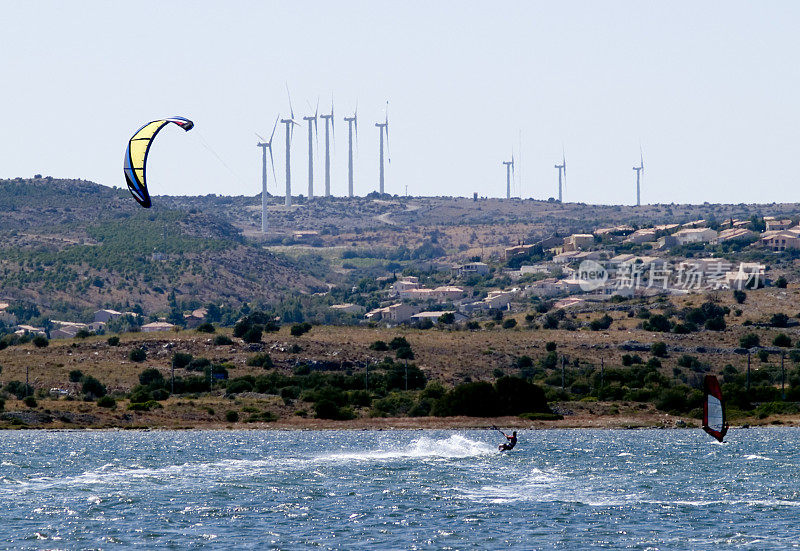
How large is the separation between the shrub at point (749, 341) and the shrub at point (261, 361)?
126 feet

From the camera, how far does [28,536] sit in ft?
120

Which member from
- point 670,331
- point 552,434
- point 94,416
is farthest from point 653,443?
point 670,331

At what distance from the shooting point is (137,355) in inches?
4235

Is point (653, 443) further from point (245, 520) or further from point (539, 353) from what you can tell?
point (539, 353)

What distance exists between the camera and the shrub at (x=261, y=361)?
347 feet

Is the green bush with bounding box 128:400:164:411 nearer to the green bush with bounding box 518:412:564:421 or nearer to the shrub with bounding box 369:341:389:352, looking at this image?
the green bush with bounding box 518:412:564:421

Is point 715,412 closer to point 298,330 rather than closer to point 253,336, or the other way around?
point 253,336

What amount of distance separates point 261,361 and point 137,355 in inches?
376

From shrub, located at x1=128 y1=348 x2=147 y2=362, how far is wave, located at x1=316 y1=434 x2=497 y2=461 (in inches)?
1669

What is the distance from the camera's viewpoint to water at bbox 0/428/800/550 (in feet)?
120

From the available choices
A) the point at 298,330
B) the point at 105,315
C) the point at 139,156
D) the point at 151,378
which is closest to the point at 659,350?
the point at 298,330

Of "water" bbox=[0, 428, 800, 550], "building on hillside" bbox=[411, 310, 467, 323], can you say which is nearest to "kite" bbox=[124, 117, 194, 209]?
"water" bbox=[0, 428, 800, 550]

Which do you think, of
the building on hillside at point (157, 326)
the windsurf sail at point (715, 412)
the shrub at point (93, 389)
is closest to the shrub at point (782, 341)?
the shrub at point (93, 389)

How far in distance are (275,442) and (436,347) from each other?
43.5 m
